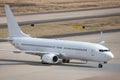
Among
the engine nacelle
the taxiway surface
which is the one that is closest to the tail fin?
the taxiway surface

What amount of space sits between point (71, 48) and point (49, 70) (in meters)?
7.07

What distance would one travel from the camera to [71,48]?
7981cm

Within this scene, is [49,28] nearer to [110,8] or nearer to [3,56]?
[3,56]

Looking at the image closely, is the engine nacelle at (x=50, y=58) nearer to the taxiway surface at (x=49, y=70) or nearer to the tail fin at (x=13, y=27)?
the taxiway surface at (x=49, y=70)

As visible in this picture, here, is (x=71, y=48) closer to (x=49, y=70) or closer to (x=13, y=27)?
(x=49, y=70)

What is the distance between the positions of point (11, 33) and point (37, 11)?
83.2 m

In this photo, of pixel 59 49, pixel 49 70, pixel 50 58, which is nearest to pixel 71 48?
pixel 59 49

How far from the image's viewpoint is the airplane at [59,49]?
3054 inches

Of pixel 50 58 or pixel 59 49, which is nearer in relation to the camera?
pixel 50 58

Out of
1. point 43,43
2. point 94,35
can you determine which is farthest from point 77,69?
point 94,35

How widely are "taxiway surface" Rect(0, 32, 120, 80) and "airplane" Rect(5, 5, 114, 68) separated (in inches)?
54.2

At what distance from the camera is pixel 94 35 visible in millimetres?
120188

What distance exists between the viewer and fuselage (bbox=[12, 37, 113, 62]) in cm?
7733

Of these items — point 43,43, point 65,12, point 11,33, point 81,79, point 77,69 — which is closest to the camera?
point 81,79
